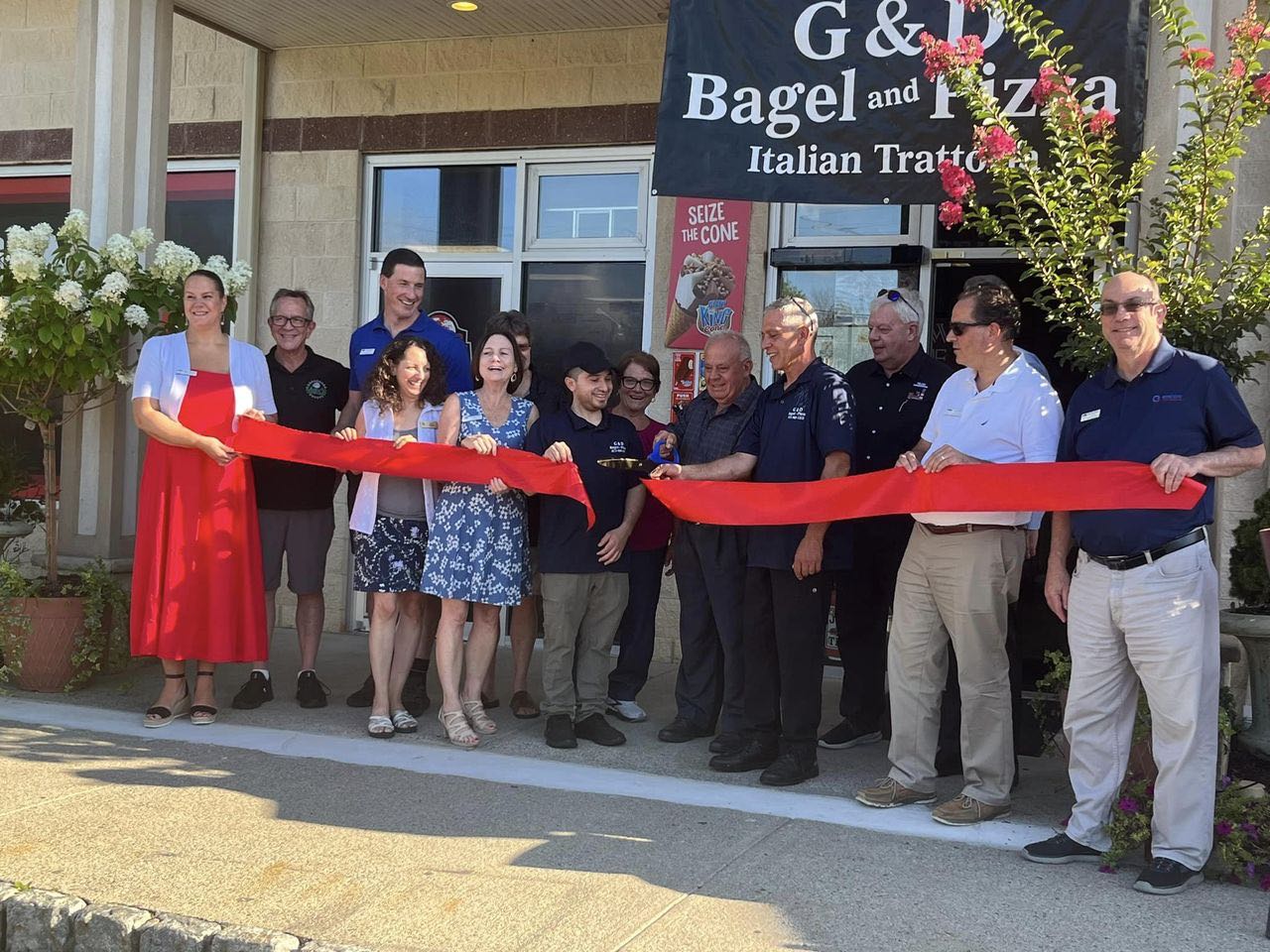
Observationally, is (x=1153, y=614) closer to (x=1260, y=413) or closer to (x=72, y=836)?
(x=1260, y=413)

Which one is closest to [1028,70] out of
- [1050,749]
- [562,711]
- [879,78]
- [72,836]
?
[879,78]

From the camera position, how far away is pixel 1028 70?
5.86 m

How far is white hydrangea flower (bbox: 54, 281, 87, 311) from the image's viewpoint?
22.4 feet

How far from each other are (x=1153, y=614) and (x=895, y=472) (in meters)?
1.16

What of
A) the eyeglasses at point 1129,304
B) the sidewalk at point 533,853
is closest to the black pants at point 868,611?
the sidewalk at point 533,853

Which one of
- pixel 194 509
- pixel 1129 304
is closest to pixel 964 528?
pixel 1129 304

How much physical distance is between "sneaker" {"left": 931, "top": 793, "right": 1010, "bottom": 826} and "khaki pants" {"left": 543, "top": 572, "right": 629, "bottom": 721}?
1.83 meters

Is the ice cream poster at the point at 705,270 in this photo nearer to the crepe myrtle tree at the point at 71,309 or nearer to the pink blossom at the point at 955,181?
the crepe myrtle tree at the point at 71,309

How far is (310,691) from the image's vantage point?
23.0 feet

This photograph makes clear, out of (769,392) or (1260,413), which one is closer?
(1260,413)

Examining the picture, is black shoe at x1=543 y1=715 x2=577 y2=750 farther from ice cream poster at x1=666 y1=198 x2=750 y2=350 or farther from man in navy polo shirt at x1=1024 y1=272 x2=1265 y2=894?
ice cream poster at x1=666 y1=198 x2=750 y2=350

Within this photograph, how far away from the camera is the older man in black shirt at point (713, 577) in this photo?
20.1 feet

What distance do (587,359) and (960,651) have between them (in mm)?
2138

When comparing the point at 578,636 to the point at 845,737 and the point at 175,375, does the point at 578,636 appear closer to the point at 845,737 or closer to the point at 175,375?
the point at 845,737
